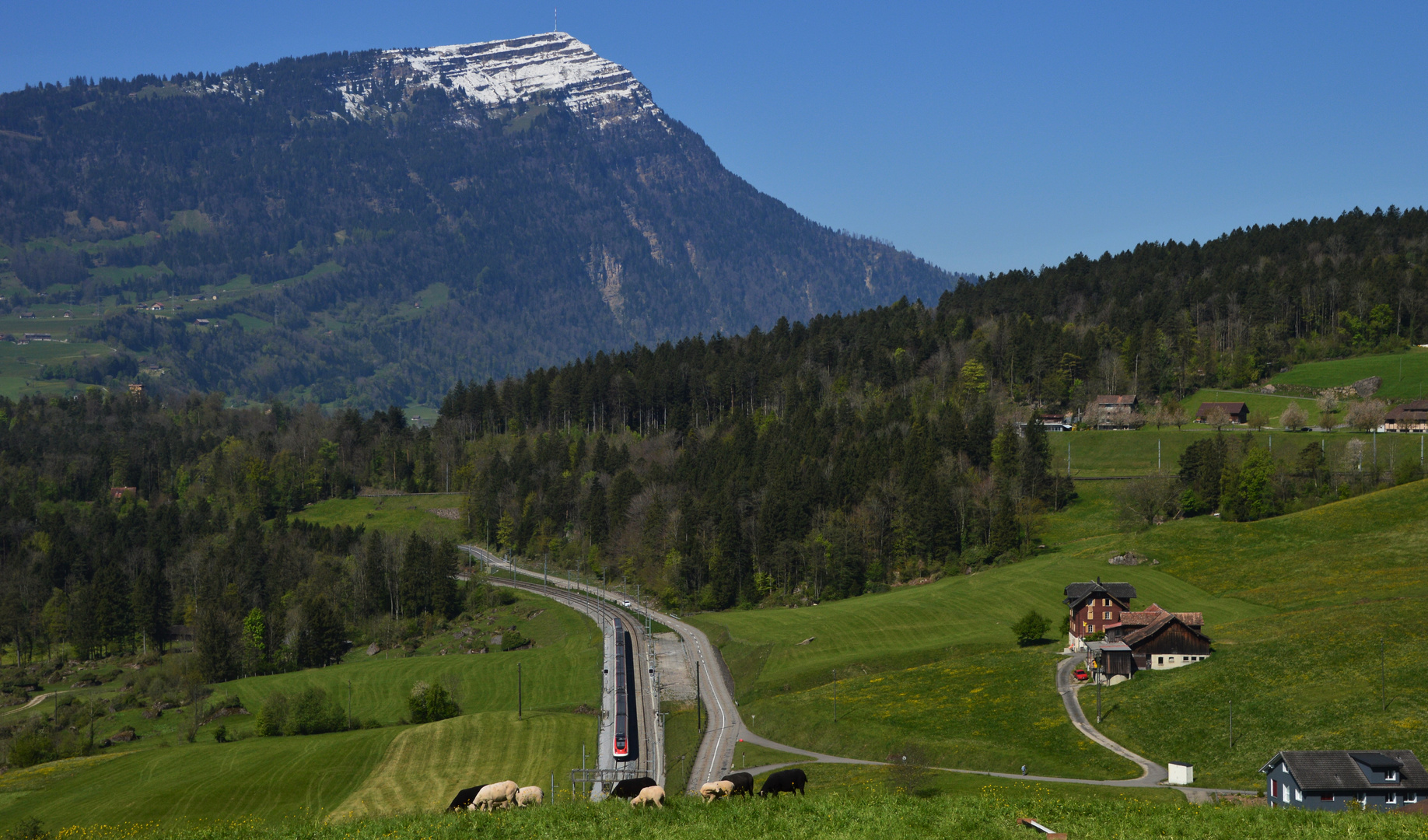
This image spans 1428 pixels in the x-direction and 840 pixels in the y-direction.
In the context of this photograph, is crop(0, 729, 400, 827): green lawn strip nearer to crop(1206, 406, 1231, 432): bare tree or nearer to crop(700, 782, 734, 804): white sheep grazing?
crop(700, 782, 734, 804): white sheep grazing

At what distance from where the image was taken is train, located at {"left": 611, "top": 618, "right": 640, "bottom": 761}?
80.1 meters

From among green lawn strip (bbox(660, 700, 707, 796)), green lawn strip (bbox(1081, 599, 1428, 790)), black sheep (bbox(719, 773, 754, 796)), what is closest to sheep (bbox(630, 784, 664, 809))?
black sheep (bbox(719, 773, 754, 796))

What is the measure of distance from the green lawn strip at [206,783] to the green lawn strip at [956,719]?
31.6 meters

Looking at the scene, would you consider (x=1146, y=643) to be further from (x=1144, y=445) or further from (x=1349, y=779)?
(x=1144, y=445)

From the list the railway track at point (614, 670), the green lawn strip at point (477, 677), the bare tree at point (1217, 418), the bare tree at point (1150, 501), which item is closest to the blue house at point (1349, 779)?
the railway track at point (614, 670)

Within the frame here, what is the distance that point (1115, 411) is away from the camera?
184 metres

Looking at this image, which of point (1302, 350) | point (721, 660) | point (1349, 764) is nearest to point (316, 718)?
point (721, 660)

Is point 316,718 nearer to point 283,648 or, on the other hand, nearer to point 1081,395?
point 283,648

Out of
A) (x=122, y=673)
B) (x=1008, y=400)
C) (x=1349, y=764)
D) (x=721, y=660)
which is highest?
(x=1008, y=400)

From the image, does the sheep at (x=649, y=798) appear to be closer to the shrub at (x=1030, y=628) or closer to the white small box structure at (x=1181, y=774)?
the white small box structure at (x=1181, y=774)

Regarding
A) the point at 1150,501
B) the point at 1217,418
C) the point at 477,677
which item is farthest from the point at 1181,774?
the point at 1217,418

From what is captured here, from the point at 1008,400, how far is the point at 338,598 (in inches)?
4605

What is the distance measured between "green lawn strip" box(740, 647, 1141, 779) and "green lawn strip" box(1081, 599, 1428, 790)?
4.00m

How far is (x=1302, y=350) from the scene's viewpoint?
7736 inches
